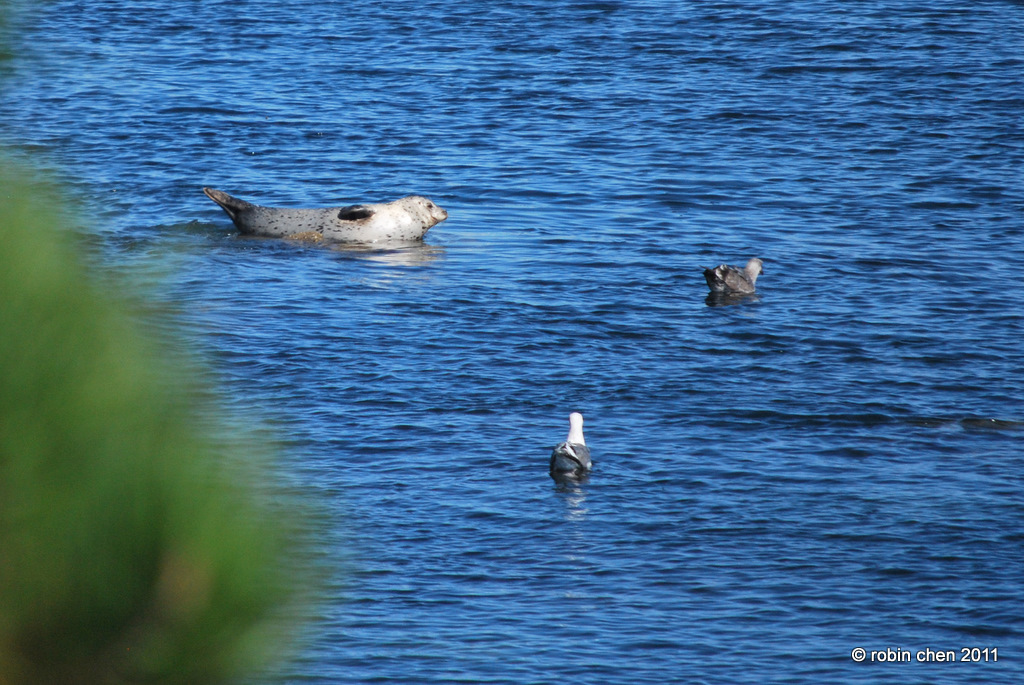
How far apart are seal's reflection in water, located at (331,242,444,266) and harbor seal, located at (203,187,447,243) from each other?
131 millimetres

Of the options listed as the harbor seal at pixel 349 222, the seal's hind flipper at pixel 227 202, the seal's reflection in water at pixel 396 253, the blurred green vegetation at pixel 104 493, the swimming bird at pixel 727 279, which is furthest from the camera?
the harbor seal at pixel 349 222

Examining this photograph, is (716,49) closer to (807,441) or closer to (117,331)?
(807,441)

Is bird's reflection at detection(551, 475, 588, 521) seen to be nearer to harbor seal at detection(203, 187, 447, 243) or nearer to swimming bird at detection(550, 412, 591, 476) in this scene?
swimming bird at detection(550, 412, 591, 476)

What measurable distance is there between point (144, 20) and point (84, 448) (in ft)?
112

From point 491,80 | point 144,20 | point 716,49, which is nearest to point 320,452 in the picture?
point 491,80

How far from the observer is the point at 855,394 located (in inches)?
590

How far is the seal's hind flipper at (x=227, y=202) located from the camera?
2025 centimetres

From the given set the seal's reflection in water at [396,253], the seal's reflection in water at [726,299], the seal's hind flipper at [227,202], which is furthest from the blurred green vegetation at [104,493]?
the seal's hind flipper at [227,202]

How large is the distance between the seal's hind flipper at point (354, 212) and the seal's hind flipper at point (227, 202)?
1.29 m

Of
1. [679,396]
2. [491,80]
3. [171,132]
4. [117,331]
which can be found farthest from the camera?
[491,80]

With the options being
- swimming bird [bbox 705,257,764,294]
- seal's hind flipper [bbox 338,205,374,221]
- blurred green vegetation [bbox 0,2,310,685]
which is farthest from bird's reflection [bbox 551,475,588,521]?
blurred green vegetation [bbox 0,2,310,685]

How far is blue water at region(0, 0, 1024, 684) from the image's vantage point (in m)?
10.2

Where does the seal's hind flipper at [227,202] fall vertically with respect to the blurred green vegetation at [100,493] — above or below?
below

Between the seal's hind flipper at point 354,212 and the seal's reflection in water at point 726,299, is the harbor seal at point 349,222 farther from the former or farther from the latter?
the seal's reflection in water at point 726,299
